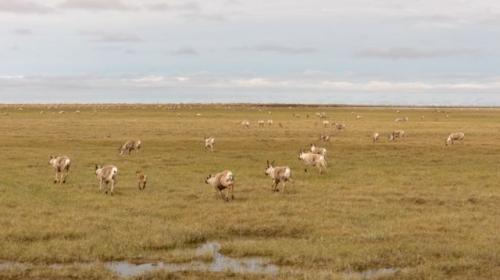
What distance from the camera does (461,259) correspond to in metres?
14.0

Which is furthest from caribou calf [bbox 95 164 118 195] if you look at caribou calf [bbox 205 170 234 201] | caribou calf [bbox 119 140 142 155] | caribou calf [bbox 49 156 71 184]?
caribou calf [bbox 119 140 142 155]

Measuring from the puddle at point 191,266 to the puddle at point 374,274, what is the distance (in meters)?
1.67

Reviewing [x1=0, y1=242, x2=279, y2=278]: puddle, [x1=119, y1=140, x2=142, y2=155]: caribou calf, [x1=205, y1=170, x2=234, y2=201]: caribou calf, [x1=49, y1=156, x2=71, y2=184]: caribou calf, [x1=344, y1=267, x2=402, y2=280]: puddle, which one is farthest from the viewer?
[x1=119, y1=140, x2=142, y2=155]: caribou calf

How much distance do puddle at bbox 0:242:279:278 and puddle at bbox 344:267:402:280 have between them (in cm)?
167

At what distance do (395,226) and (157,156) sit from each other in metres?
21.2

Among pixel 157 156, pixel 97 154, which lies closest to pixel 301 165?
pixel 157 156

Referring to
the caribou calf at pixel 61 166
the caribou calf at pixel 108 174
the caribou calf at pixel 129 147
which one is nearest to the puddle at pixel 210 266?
the caribou calf at pixel 108 174

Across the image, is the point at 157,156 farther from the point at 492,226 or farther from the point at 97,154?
the point at 492,226

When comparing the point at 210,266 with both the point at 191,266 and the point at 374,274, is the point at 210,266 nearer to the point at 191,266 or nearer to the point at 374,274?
the point at 191,266

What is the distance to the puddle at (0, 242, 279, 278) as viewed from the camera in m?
13.2

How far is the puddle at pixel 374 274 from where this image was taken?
1284 centimetres

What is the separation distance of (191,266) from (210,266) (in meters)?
0.44

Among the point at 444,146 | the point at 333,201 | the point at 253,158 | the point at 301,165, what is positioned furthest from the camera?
the point at 444,146

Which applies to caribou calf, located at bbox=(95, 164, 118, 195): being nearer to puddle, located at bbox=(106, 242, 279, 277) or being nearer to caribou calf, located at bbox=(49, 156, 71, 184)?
caribou calf, located at bbox=(49, 156, 71, 184)
